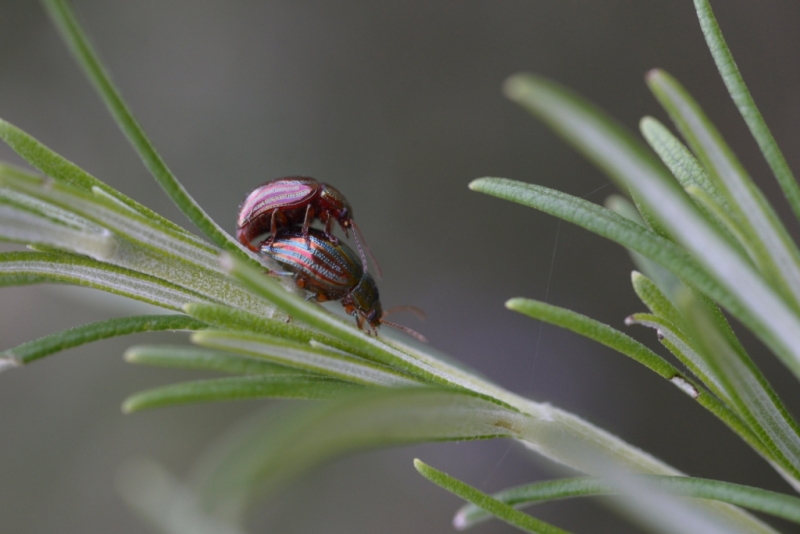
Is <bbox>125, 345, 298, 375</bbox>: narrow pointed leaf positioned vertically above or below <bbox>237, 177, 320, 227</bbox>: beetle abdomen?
below

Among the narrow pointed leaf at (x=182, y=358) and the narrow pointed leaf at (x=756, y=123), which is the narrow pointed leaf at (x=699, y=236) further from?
the narrow pointed leaf at (x=182, y=358)

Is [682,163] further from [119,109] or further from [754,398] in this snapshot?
[119,109]

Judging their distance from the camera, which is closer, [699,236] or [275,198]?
[699,236]

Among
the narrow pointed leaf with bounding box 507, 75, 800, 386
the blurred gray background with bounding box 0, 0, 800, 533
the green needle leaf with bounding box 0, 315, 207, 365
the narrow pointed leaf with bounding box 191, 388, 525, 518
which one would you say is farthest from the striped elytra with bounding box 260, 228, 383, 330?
the blurred gray background with bounding box 0, 0, 800, 533

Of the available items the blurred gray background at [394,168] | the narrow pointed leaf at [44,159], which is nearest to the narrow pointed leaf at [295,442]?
the narrow pointed leaf at [44,159]

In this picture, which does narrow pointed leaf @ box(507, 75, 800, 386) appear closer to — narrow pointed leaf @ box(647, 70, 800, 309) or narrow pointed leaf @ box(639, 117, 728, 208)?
narrow pointed leaf @ box(647, 70, 800, 309)

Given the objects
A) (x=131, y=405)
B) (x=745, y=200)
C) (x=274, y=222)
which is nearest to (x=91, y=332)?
(x=131, y=405)
